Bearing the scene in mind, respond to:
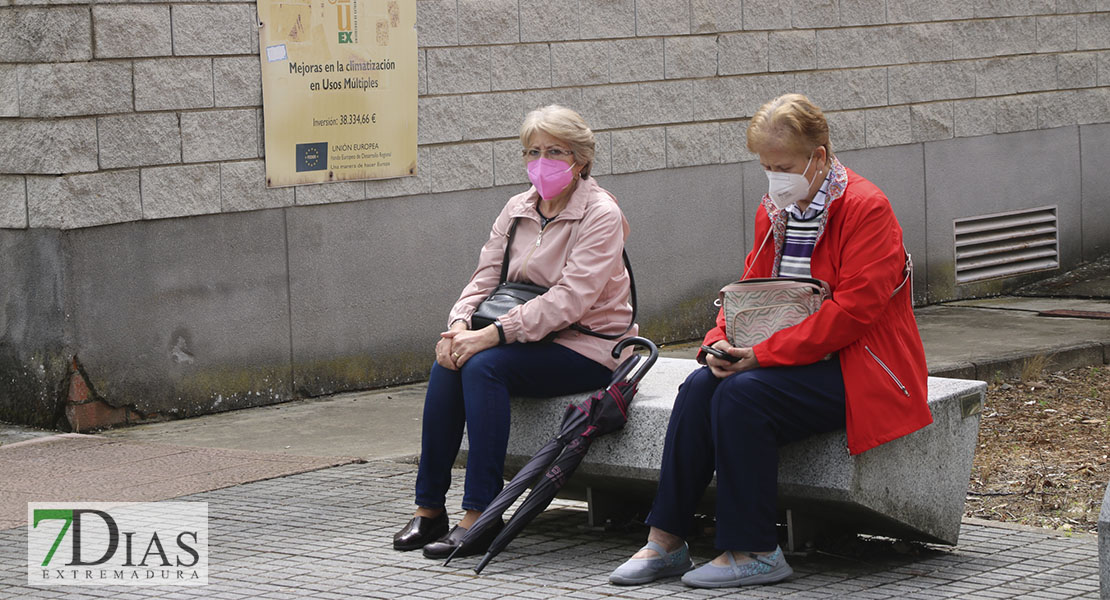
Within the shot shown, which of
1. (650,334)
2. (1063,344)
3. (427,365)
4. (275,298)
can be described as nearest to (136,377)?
(275,298)

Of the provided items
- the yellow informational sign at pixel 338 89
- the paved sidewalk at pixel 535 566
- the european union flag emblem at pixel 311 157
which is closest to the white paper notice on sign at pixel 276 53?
the yellow informational sign at pixel 338 89

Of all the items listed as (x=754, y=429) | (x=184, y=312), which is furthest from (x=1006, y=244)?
(x=754, y=429)

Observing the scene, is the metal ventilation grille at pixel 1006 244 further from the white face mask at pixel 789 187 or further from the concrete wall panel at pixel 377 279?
the white face mask at pixel 789 187

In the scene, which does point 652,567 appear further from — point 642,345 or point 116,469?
point 116,469

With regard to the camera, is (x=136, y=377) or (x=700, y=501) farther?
(x=136, y=377)

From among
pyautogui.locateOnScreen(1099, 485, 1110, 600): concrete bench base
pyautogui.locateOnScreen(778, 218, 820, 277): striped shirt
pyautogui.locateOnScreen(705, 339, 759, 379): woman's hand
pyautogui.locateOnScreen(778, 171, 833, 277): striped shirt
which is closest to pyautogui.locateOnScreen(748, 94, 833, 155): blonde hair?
pyautogui.locateOnScreen(778, 171, 833, 277): striped shirt

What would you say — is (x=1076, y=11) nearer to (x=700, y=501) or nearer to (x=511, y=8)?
(x=511, y=8)

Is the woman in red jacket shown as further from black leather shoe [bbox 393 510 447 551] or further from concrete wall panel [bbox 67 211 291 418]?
concrete wall panel [bbox 67 211 291 418]

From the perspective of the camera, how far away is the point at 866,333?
5.03m

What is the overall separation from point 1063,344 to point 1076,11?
361cm

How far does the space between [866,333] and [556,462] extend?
1.09m

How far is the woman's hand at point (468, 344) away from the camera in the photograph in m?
5.61

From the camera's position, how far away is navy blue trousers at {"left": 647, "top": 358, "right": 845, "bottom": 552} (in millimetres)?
4965

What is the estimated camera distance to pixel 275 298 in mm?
8688
